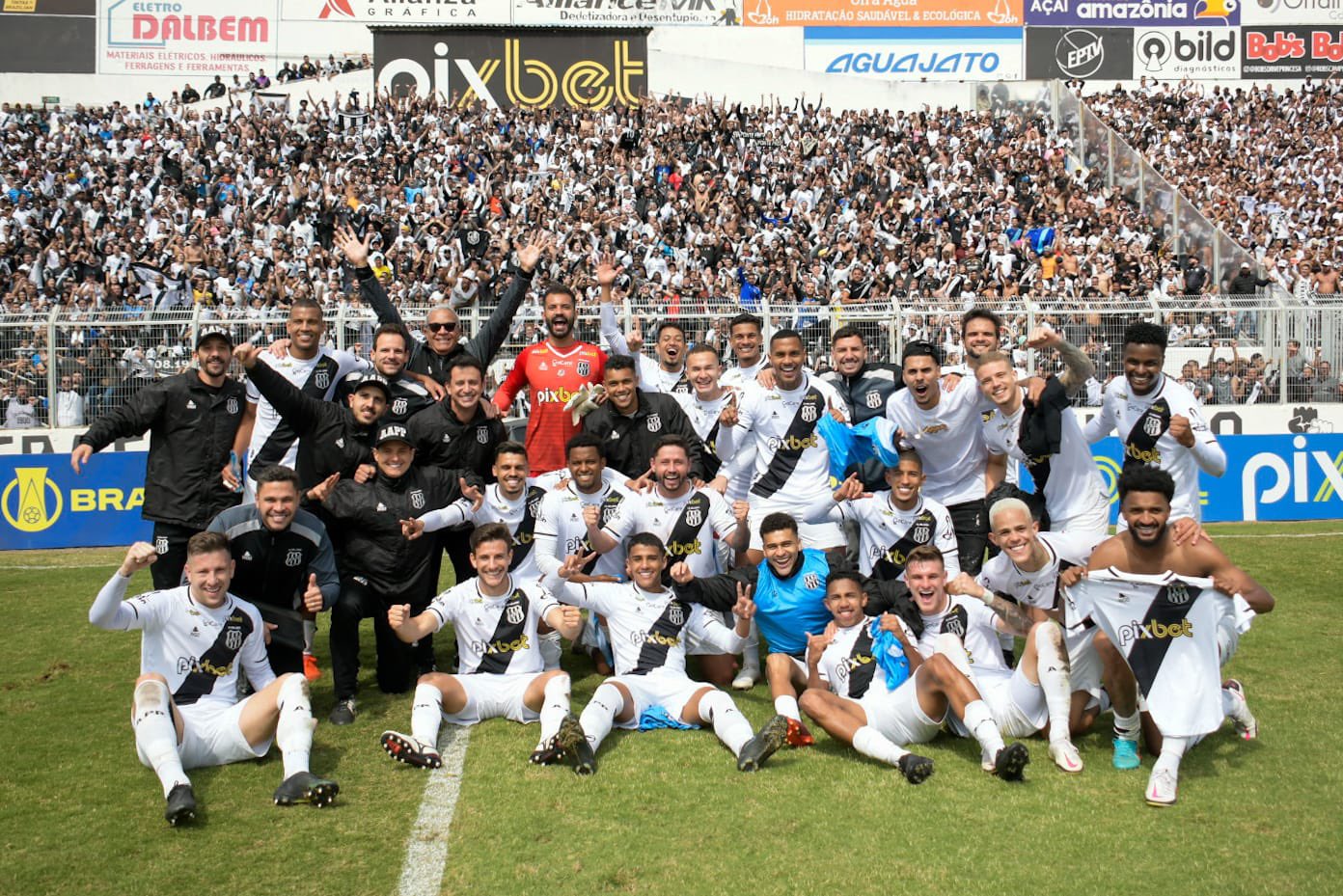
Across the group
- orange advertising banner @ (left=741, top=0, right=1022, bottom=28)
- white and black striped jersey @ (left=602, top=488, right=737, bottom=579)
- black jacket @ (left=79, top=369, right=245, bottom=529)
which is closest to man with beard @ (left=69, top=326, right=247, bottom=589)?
black jacket @ (left=79, top=369, right=245, bottom=529)

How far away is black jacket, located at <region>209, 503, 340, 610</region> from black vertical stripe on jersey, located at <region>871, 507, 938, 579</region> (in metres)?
3.39

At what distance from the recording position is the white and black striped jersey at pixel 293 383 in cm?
827

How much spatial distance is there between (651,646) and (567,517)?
128 cm

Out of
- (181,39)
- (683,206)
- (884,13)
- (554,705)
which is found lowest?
(554,705)

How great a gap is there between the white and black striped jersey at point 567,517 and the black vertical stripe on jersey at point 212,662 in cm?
198

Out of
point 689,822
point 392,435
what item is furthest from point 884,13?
point 689,822

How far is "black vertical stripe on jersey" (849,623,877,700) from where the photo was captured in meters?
6.32

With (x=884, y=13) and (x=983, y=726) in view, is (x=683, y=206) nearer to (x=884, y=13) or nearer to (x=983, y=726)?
(x=884, y=13)

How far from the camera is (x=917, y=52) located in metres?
36.9

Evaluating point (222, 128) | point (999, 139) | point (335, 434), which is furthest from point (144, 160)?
point (335, 434)

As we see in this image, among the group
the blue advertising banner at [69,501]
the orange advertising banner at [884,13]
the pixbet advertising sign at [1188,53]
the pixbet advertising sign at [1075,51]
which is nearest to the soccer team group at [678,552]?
the blue advertising banner at [69,501]

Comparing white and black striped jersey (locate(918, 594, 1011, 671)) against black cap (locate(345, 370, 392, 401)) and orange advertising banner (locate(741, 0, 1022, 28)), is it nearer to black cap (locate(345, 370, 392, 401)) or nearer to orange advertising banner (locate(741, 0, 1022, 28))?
black cap (locate(345, 370, 392, 401))

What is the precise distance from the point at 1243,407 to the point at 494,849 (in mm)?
14288

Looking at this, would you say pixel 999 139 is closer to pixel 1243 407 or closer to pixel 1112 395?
pixel 1243 407
